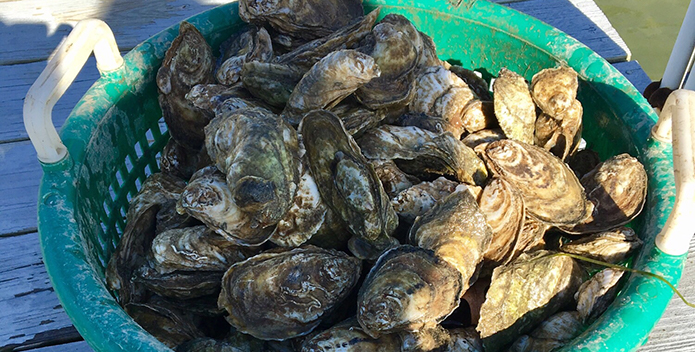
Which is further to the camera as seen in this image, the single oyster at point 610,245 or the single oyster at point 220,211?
the single oyster at point 610,245

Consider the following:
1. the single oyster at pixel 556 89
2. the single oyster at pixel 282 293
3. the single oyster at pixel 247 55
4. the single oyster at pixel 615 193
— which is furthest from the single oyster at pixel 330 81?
the single oyster at pixel 615 193

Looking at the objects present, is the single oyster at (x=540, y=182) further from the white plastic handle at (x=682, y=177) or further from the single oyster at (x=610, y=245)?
the white plastic handle at (x=682, y=177)

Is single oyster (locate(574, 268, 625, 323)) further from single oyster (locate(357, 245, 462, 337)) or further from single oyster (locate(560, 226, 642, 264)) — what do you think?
single oyster (locate(357, 245, 462, 337))

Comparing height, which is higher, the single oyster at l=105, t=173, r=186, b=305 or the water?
the single oyster at l=105, t=173, r=186, b=305

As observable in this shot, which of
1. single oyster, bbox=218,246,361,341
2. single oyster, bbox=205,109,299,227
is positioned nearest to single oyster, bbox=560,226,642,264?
single oyster, bbox=218,246,361,341

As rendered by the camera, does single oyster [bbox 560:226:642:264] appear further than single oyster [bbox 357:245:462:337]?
Yes

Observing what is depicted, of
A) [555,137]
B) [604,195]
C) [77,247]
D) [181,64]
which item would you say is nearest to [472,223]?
[604,195]
